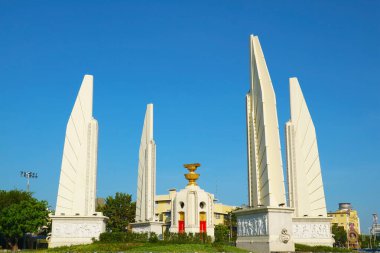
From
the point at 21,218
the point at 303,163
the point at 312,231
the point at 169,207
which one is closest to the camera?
the point at 312,231

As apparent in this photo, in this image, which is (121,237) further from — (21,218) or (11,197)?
(11,197)

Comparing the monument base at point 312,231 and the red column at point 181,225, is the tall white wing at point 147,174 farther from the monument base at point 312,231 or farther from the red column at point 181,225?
the monument base at point 312,231

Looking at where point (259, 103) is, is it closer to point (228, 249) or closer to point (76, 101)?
point (228, 249)

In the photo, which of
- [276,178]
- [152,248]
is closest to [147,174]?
[152,248]

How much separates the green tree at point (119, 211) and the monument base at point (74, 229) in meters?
20.5

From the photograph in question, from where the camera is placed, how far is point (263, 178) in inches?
990

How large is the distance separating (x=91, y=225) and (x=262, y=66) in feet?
47.2

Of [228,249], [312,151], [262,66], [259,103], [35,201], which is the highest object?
[262,66]

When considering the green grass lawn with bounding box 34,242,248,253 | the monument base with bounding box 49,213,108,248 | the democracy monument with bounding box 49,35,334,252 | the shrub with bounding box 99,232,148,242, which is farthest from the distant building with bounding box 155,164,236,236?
the green grass lawn with bounding box 34,242,248,253

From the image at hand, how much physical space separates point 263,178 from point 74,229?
12.3 m

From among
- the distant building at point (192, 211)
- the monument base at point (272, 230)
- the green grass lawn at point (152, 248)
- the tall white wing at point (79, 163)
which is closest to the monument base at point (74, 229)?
the tall white wing at point (79, 163)

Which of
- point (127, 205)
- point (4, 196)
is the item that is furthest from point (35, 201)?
point (127, 205)

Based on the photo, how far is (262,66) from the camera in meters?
26.8

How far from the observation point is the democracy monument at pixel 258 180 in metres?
Answer: 24.1
